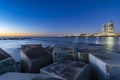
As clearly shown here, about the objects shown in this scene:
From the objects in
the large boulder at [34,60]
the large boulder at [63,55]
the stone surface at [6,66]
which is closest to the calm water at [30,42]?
the large boulder at [34,60]

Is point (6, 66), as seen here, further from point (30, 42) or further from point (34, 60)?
point (30, 42)

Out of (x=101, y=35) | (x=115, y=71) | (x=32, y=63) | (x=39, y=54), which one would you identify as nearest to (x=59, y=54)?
(x=39, y=54)

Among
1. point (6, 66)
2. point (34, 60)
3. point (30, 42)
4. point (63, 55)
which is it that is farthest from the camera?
point (30, 42)

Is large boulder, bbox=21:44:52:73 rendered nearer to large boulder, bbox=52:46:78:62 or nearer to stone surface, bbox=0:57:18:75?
large boulder, bbox=52:46:78:62

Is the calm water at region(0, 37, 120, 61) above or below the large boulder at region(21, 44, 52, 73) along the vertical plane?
below

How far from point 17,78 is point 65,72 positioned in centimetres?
107

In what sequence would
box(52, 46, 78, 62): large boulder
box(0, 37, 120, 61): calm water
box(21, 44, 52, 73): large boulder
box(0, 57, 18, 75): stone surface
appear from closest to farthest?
box(0, 57, 18, 75): stone surface < box(21, 44, 52, 73): large boulder < box(52, 46, 78, 62): large boulder < box(0, 37, 120, 61): calm water

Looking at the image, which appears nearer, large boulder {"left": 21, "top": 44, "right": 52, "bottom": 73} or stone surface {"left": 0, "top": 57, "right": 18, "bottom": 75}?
stone surface {"left": 0, "top": 57, "right": 18, "bottom": 75}

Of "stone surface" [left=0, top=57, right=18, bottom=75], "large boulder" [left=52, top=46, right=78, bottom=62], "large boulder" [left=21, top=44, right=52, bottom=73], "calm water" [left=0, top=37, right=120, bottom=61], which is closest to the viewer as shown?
"stone surface" [left=0, top=57, right=18, bottom=75]

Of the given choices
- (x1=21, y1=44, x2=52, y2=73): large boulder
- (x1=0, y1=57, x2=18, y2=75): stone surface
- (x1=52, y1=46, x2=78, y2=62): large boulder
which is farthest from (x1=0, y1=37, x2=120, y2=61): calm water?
(x1=0, y1=57, x2=18, y2=75): stone surface

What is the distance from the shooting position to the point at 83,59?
5.03 metres

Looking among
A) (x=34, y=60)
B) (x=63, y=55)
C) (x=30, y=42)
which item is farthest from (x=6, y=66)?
(x=30, y=42)

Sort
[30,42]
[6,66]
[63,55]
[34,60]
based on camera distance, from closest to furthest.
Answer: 1. [6,66]
2. [34,60]
3. [63,55]
4. [30,42]

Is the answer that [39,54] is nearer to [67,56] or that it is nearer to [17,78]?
[67,56]
